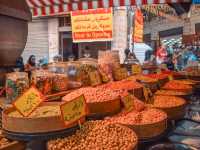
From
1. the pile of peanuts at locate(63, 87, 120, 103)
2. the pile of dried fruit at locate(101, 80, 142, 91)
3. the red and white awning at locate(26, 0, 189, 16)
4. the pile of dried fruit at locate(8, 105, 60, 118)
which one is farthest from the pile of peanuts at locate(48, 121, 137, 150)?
the red and white awning at locate(26, 0, 189, 16)

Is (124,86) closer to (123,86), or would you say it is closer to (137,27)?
(123,86)

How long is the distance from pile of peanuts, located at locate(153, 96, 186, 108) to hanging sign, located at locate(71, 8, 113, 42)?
24.2 ft

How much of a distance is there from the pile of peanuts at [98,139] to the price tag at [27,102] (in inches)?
6.7

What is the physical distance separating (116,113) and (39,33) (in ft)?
34.4

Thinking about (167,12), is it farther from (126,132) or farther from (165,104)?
(126,132)

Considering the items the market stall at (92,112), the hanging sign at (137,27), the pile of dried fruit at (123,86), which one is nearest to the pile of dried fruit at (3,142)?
the market stall at (92,112)

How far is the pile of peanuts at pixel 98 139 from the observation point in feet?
4.95

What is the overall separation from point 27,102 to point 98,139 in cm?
36

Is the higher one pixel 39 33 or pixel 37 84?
pixel 39 33

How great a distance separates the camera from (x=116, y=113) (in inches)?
84.1

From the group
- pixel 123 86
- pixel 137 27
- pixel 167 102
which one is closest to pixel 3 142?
pixel 123 86

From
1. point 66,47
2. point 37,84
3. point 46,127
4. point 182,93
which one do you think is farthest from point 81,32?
point 46,127

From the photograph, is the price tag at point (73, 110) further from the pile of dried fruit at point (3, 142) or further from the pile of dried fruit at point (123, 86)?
the pile of dried fruit at point (123, 86)

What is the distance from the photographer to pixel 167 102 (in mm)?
2598
